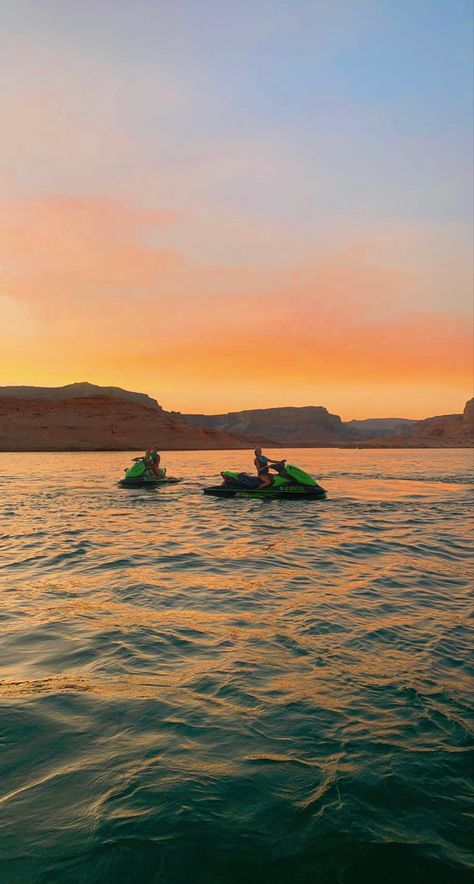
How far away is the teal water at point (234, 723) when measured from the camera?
282cm

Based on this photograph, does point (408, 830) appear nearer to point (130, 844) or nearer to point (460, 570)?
point (130, 844)

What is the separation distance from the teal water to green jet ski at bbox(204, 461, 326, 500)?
36.8 feet

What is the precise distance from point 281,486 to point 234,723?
1714cm

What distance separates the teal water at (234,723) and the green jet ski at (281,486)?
1121cm

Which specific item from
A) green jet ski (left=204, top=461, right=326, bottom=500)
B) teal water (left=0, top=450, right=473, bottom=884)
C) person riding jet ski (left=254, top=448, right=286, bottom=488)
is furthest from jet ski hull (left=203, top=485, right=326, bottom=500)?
teal water (left=0, top=450, right=473, bottom=884)

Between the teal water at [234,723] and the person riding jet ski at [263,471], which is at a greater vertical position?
the person riding jet ski at [263,471]

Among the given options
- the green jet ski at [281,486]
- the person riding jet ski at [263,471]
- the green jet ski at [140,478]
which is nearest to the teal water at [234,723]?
the person riding jet ski at [263,471]

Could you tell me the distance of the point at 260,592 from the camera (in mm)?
8070

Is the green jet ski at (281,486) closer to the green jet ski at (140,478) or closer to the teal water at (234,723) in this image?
the green jet ski at (140,478)

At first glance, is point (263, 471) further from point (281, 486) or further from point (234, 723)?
→ point (234, 723)

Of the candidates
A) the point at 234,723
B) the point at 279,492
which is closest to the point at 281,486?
the point at 279,492

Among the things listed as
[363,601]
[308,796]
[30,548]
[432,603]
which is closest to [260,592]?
[363,601]

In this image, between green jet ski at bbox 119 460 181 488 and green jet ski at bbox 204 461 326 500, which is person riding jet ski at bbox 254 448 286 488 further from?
green jet ski at bbox 119 460 181 488

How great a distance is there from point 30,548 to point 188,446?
85.7m
